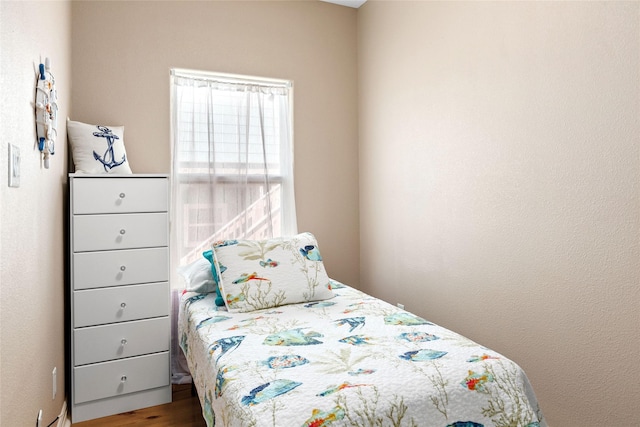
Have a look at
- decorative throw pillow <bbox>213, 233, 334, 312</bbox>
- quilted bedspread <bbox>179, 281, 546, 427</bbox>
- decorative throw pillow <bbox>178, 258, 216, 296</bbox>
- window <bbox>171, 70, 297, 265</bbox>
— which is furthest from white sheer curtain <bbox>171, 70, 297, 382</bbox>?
quilted bedspread <bbox>179, 281, 546, 427</bbox>

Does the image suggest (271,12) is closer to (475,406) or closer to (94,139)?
(94,139)

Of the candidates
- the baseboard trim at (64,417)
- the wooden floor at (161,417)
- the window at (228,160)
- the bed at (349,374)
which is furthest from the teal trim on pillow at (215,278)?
the baseboard trim at (64,417)

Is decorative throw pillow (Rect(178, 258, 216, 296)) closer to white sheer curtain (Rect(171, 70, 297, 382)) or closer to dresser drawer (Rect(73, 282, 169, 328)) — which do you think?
dresser drawer (Rect(73, 282, 169, 328))

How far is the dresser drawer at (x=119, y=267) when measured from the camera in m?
2.30

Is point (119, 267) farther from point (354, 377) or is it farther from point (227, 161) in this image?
point (354, 377)

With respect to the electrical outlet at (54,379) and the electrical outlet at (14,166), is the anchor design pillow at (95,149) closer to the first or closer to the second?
the electrical outlet at (54,379)

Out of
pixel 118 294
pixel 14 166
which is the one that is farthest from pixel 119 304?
pixel 14 166

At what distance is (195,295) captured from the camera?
2.53 meters

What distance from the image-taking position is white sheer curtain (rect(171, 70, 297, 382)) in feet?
9.60

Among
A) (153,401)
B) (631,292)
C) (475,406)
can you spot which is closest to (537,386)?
(631,292)

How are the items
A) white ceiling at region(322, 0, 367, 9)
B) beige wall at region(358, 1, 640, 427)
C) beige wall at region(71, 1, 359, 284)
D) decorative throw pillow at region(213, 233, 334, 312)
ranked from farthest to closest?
white ceiling at region(322, 0, 367, 9)
beige wall at region(71, 1, 359, 284)
decorative throw pillow at region(213, 233, 334, 312)
beige wall at region(358, 1, 640, 427)

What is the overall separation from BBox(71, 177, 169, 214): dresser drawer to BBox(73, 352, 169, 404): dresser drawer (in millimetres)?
847

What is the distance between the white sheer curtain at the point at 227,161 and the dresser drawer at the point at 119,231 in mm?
428

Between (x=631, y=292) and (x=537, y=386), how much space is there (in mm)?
657
